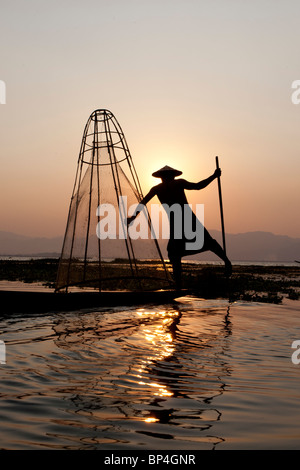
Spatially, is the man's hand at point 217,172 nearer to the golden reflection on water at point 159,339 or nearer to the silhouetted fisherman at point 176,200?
the silhouetted fisherman at point 176,200

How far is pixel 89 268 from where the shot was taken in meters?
11.8

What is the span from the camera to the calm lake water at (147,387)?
→ 3055 mm

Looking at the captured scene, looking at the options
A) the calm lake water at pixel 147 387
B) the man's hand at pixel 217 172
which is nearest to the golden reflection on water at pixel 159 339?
the calm lake water at pixel 147 387

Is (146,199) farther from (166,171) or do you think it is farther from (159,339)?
(159,339)

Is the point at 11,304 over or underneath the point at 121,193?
underneath

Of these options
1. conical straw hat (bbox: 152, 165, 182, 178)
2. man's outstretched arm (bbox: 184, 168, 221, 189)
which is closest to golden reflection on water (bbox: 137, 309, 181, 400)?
man's outstretched arm (bbox: 184, 168, 221, 189)

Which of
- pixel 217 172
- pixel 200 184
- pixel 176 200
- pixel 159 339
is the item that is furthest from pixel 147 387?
pixel 217 172

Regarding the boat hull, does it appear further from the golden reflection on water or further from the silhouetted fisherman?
the silhouetted fisherman

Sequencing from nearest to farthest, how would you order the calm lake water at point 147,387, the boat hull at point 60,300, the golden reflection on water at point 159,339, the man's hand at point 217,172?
1. the calm lake water at point 147,387
2. the golden reflection on water at point 159,339
3. the boat hull at point 60,300
4. the man's hand at point 217,172

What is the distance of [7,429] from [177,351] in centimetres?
305

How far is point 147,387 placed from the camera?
419 centimetres

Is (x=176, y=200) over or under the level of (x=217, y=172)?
under
